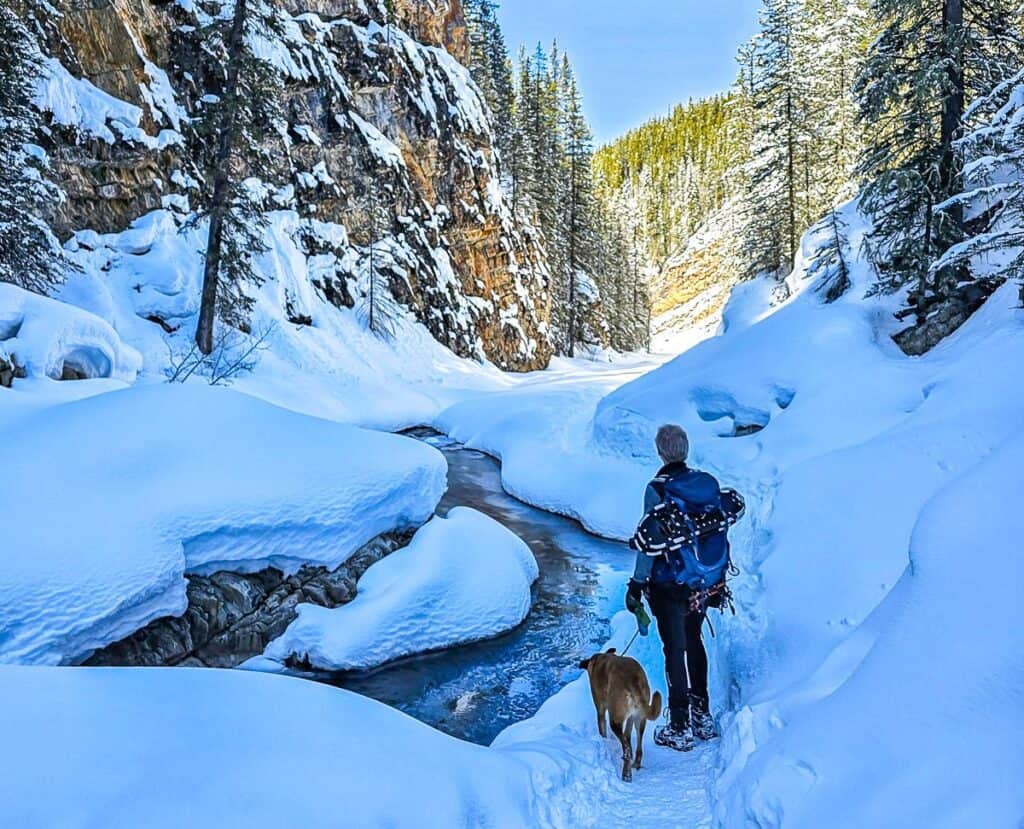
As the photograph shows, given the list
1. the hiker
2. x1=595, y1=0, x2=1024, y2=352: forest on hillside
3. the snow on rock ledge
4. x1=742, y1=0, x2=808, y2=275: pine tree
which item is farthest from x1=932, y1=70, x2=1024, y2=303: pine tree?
x1=742, y1=0, x2=808, y2=275: pine tree

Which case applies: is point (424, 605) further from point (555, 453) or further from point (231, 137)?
point (231, 137)

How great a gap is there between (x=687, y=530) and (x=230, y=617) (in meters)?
4.91

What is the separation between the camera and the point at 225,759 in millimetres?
2871

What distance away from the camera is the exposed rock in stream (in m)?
5.79

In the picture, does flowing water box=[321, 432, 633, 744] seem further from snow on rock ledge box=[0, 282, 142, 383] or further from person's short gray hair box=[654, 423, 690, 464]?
snow on rock ledge box=[0, 282, 142, 383]

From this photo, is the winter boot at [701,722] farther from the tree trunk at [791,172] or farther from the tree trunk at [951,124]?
the tree trunk at [791,172]

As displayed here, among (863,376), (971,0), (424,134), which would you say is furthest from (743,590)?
(424,134)

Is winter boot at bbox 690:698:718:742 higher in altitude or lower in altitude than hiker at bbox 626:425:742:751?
lower

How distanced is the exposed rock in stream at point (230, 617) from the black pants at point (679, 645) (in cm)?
434

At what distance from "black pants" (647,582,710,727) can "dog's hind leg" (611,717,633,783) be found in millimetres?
540

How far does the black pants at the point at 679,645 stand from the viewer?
14.8 feet

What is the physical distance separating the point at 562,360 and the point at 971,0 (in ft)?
114

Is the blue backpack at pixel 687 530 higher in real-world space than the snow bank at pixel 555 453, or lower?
higher

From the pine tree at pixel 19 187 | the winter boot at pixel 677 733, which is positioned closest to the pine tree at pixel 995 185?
the winter boot at pixel 677 733
